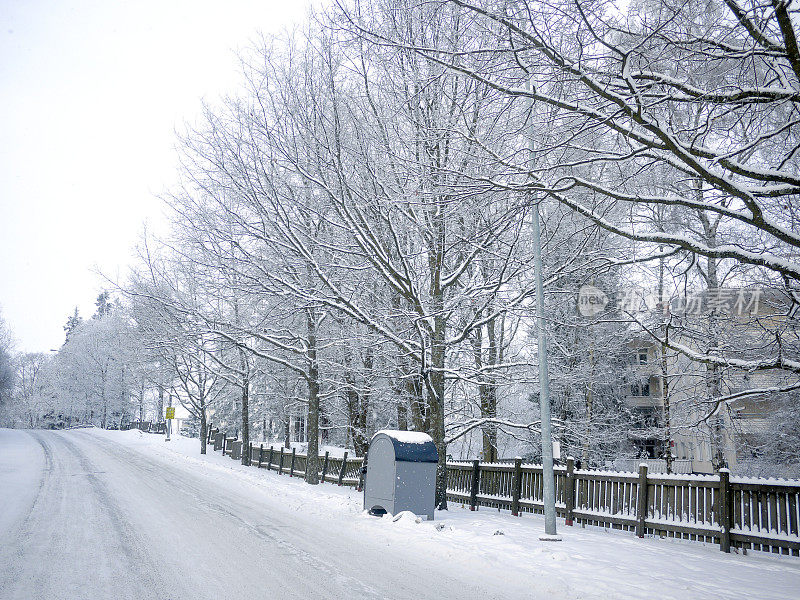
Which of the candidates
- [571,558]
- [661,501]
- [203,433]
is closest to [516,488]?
[661,501]

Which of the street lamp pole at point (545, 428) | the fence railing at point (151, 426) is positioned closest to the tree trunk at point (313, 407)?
the street lamp pole at point (545, 428)

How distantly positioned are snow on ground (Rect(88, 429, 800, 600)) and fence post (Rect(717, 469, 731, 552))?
30 centimetres

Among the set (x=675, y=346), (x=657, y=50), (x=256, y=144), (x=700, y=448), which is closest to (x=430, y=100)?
(x=256, y=144)

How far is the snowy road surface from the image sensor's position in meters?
6.36

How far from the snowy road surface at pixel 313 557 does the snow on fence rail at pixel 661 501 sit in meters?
0.39

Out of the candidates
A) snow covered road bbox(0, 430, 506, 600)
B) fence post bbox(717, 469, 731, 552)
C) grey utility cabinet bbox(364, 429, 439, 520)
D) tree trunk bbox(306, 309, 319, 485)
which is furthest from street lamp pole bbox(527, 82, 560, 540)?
tree trunk bbox(306, 309, 319, 485)

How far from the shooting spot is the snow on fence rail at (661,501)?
380 inches

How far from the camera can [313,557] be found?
26.2 ft

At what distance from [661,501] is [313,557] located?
298 inches

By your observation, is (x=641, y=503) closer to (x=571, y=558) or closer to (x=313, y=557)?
(x=571, y=558)

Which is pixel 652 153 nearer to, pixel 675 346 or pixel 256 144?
pixel 675 346

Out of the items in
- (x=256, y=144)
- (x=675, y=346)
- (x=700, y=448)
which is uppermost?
(x=256, y=144)

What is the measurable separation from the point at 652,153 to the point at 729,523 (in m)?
7.22

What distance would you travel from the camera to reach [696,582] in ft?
24.0
